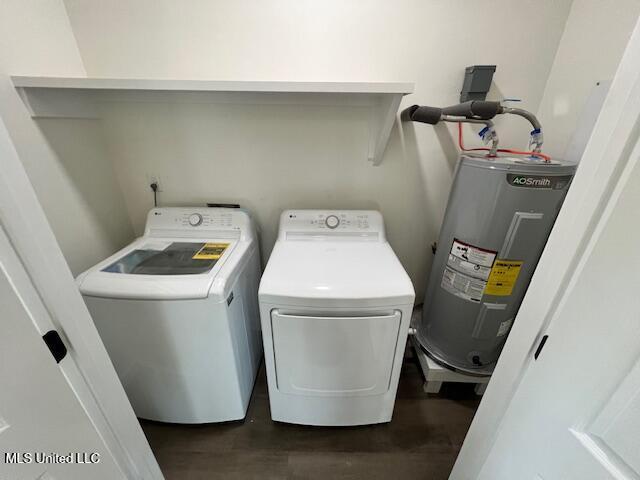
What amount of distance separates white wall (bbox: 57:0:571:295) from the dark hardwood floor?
3.95 feet

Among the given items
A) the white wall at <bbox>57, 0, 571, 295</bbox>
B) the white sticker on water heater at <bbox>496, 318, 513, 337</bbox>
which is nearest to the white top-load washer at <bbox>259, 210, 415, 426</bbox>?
the white wall at <bbox>57, 0, 571, 295</bbox>

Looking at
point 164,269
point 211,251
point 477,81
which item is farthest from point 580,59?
point 164,269

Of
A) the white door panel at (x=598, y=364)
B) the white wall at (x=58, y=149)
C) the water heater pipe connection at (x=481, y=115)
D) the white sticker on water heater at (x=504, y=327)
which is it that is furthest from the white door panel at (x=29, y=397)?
the white sticker on water heater at (x=504, y=327)

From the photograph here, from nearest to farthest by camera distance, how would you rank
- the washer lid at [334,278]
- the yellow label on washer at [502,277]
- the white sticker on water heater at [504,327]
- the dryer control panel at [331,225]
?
the washer lid at [334,278] < the yellow label on washer at [502,277] < the white sticker on water heater at [504,327] < the dryer control panel at [331,225]

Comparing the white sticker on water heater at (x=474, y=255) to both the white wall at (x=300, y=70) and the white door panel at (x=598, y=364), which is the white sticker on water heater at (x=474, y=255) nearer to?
the white wall at (x=300, y=70)

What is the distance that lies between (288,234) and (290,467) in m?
1.09

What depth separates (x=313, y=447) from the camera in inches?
47.5

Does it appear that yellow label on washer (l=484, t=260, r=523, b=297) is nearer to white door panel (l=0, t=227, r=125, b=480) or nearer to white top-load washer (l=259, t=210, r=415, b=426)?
white top-load washer (l=259, t=210, r=415, b=426)

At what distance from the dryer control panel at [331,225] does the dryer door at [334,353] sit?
53cm

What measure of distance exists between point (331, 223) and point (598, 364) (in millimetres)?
1075

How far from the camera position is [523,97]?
1.28m

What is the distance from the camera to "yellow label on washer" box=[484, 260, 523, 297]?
3.55 ft

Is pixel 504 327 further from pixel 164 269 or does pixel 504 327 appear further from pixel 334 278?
pixel 164 269

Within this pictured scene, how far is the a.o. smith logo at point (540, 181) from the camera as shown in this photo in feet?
3.09
